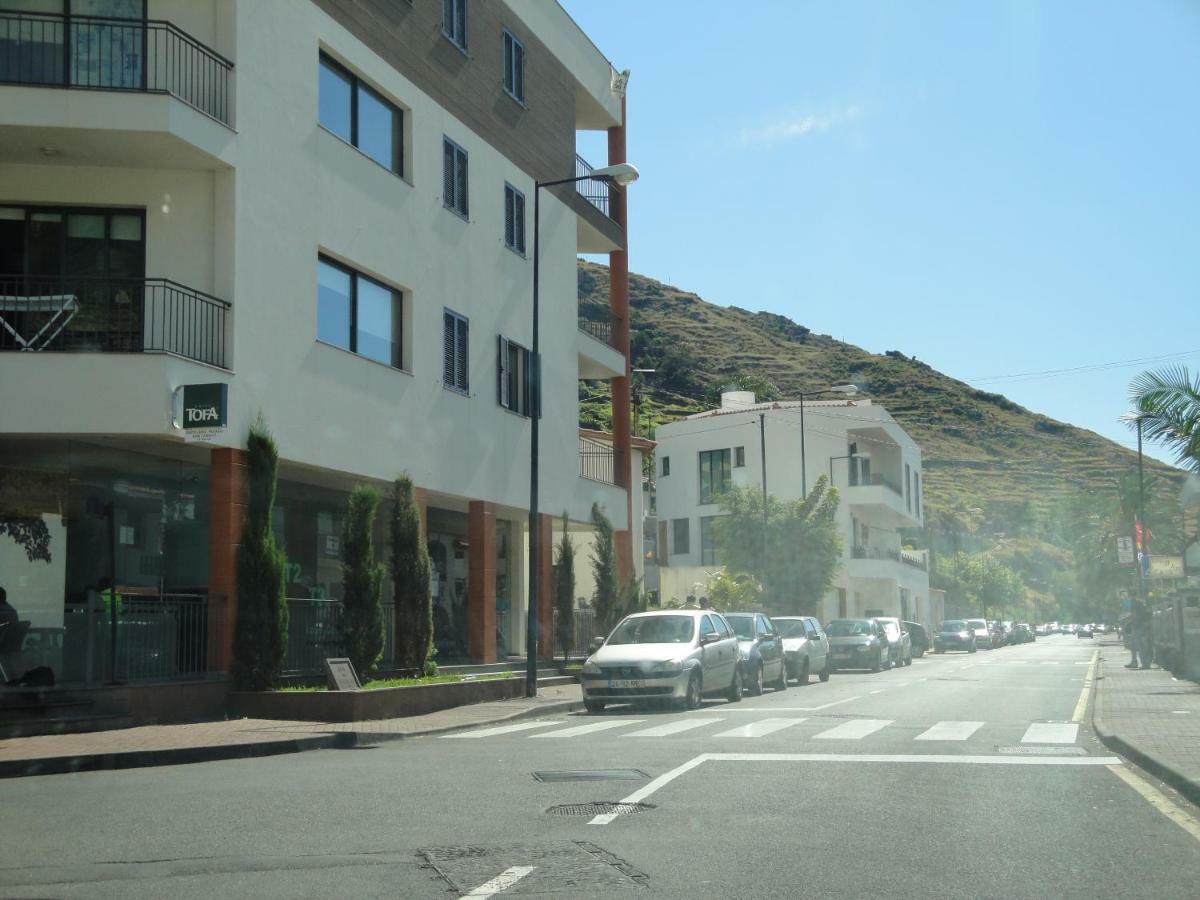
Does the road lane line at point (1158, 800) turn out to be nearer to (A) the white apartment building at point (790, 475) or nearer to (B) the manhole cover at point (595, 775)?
(B) the manhole cover at point (595, 775)

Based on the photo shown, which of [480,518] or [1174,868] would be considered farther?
[480,518]

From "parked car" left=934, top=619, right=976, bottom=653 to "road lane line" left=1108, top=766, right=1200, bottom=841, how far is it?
5739 cm

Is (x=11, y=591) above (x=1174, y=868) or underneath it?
above

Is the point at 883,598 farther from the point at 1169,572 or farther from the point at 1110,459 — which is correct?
the point at 1110,459

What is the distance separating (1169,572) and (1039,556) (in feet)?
374

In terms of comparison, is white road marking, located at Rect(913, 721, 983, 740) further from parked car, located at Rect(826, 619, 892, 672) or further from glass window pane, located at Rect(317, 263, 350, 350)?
parked car, located at Rect(826, 619, 892, 672)

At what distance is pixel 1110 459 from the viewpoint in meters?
160

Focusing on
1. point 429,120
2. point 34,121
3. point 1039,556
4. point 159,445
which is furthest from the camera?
point 1039,556

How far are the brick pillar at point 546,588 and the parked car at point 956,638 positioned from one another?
41103 mm

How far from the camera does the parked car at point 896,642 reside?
4353 cm

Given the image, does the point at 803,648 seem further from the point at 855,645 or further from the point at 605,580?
the point at 855,645

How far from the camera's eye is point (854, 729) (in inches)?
645

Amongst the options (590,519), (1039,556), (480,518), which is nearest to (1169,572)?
(590,519)

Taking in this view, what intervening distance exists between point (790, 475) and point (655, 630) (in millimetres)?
43615
